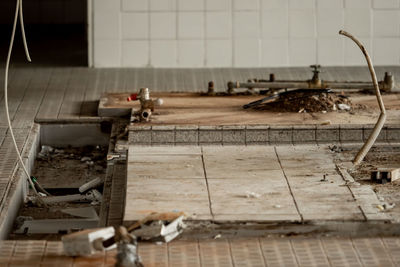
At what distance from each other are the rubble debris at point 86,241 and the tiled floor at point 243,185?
29 cm

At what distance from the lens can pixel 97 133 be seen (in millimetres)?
6074

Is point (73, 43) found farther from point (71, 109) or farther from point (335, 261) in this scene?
point (335, 261)

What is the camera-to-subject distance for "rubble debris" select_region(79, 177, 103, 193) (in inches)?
207

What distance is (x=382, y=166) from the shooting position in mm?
5074

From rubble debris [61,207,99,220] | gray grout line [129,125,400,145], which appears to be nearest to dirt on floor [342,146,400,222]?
gray grout line [129,125,400,145]

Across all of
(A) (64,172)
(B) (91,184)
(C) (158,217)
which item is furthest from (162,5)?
(C) (158,217)

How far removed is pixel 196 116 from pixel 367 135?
109cm

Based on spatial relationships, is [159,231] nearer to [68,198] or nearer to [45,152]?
[68,198]

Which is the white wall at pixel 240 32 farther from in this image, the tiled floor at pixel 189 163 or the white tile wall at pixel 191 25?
the tiled floor at pixel 189 163

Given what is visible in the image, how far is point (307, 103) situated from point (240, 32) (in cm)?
162

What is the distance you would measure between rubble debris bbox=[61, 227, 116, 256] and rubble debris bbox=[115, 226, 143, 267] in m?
0.14

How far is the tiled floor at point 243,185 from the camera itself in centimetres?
425

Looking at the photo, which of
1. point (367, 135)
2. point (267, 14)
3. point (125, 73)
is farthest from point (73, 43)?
point (367, 135)

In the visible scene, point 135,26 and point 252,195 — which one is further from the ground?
point 135,26
